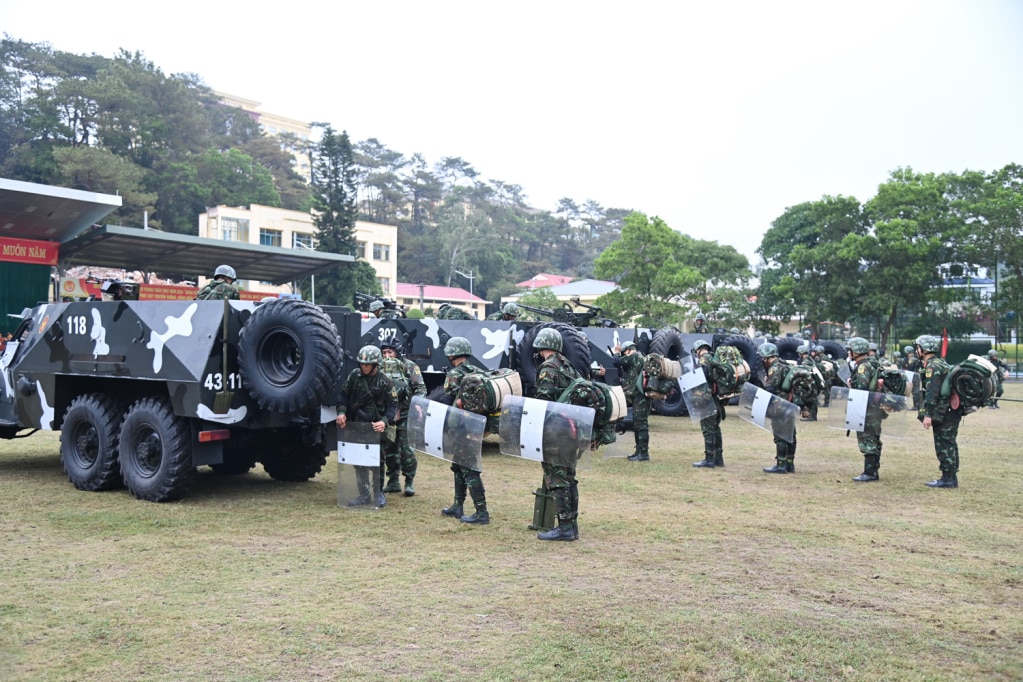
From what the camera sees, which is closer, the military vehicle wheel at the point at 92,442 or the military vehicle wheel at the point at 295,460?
the military vehicle wheel at the point at 92,442

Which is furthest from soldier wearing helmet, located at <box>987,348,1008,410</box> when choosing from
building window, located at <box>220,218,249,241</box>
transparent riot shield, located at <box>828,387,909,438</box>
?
building window, located at <box>220,218,249,241</box>

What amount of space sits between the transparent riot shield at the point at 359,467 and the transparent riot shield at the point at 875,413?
5.05 metres

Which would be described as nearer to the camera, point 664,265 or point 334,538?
point 334,538

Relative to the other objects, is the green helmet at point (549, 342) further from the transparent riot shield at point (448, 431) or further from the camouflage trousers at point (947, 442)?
the camouflage trousers at point (947, 442)

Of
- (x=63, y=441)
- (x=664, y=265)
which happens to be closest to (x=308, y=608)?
(x=63, y=441)

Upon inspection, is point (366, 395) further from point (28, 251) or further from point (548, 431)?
point (28, 251)

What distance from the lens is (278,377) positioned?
7758 millimetres

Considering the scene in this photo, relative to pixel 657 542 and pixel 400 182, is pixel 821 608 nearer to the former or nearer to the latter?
pixel 657 542

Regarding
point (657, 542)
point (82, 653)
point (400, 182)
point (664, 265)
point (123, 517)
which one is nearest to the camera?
Answer: point (82, 653)

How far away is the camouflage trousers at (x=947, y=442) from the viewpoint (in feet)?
31.8

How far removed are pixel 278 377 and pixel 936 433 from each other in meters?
6.86

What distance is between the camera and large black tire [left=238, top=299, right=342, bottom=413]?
7.51m

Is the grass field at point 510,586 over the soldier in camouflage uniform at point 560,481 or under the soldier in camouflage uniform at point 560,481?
under

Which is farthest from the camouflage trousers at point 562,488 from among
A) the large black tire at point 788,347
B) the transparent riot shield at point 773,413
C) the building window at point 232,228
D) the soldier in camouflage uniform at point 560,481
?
the building window at point 232,228
